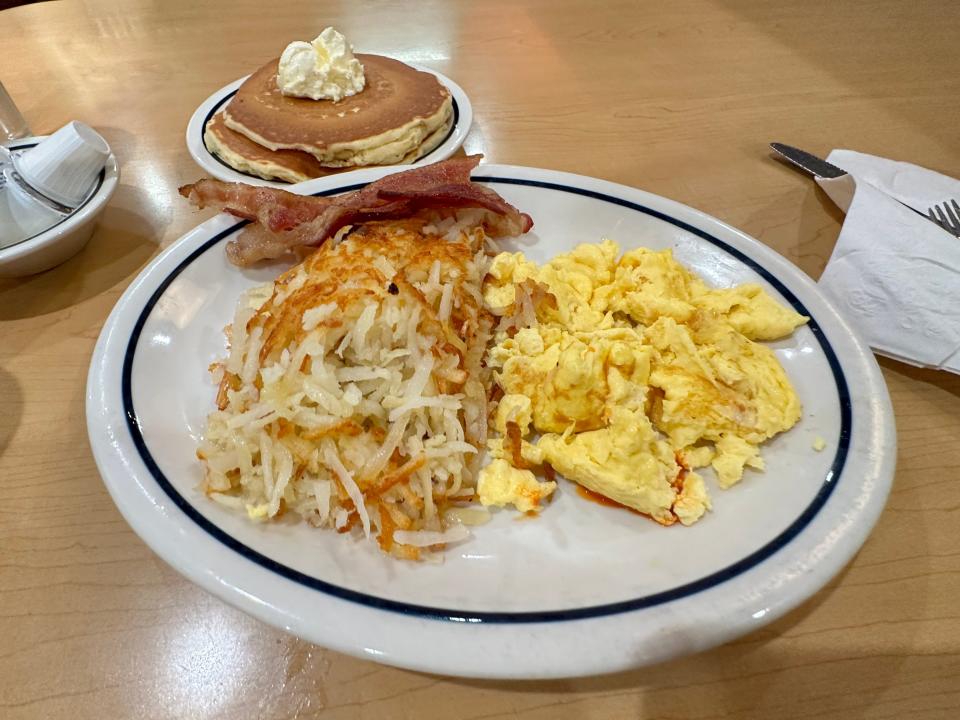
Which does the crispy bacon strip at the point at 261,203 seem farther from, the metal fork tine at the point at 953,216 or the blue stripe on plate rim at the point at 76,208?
the metal fork tine at the point at 953,216

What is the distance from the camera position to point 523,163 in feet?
7.80

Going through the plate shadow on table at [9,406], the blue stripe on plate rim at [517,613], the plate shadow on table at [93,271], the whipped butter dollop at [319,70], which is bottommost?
the plate shadow on table at [9,406]

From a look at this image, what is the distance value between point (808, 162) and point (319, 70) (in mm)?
1822

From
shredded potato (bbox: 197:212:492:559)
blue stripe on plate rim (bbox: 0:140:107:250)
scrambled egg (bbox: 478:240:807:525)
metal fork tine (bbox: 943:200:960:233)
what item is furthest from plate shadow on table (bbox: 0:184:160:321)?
metal fork tine (bbox: 943:200:960:233)

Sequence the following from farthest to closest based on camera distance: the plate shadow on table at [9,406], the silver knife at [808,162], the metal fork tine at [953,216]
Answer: the silver knife at [808,162] → the metal fork tine at [953,216] → the plate shadow on table at [9,406]

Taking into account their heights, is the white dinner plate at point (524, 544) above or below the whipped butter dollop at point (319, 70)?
below

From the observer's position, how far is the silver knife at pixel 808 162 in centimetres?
213

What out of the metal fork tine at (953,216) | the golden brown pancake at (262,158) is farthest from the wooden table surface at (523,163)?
the metal fork tine at (953,216)

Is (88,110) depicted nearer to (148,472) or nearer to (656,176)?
(148,472)

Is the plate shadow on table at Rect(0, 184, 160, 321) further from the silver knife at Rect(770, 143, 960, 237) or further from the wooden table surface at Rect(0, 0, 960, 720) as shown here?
the silver knife at Rect(770, 143, 960, 237)

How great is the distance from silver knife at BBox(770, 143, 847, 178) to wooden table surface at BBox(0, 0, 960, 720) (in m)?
0.07

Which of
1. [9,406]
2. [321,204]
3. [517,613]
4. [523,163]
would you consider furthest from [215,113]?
[517,613]

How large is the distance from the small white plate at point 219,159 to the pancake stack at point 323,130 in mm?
23

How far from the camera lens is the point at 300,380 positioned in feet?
4.09
